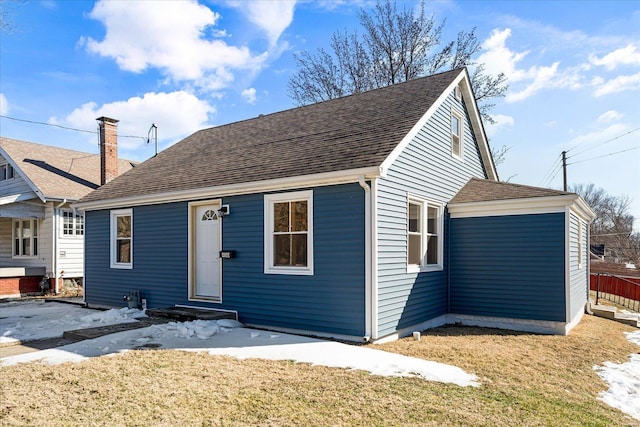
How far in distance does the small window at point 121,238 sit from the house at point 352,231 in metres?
0.04

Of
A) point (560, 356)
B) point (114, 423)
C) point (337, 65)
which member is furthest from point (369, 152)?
point (337, 65)

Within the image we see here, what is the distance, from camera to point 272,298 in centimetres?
848

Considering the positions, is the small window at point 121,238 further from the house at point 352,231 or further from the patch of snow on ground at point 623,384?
the patch of snow on ground at point 623,384

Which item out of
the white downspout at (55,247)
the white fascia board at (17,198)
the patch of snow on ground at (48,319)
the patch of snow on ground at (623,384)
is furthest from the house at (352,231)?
the white fascia board at (17,198)

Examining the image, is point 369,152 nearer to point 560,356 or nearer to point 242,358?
point 242,358

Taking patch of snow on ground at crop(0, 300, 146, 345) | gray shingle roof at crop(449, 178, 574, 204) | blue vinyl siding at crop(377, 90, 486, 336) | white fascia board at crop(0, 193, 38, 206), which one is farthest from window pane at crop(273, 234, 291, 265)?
white fascia board at crop(0, 193, 38, 206)

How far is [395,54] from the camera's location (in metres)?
22.8

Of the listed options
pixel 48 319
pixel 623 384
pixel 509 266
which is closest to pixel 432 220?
pixel 509 266

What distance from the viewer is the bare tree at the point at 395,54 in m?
22.5

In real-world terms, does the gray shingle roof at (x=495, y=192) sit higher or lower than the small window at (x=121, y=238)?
higher

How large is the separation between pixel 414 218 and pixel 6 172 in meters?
16.9

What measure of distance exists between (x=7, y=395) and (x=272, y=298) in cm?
449

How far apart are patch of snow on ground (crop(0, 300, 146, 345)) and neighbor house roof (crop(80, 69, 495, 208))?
109 inches

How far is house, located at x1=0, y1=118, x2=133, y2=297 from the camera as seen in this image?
50.9ft
